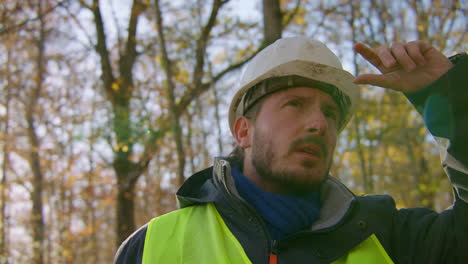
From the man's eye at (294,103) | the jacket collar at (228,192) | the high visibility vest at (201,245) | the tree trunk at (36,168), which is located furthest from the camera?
the tree trunk at (36,168)

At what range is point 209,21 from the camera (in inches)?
302

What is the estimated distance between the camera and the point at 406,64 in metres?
1.87

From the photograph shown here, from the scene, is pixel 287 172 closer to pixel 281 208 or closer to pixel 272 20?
pixel 281 208

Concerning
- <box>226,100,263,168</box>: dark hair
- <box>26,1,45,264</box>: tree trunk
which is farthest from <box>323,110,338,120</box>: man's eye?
<box>26,1,45,264</box>: tree trunk

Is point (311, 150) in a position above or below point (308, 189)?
above

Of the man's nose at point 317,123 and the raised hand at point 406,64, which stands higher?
the raised hand at point 406,64

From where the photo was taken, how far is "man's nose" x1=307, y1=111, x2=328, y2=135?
2.35 meters

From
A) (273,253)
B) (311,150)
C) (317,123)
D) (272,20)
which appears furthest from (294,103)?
(272,20)

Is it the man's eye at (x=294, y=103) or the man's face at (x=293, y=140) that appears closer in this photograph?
the man's face at (x=293, y=140)

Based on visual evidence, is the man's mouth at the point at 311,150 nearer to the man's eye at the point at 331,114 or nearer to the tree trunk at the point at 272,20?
the man's eye at the point at 331,114

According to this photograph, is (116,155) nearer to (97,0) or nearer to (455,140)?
(97,0)

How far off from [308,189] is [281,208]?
8.7 inches

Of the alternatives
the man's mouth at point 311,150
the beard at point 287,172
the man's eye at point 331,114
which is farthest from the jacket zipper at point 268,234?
the man's eye at point 331,114

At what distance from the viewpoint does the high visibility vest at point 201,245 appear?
1.99 meters
